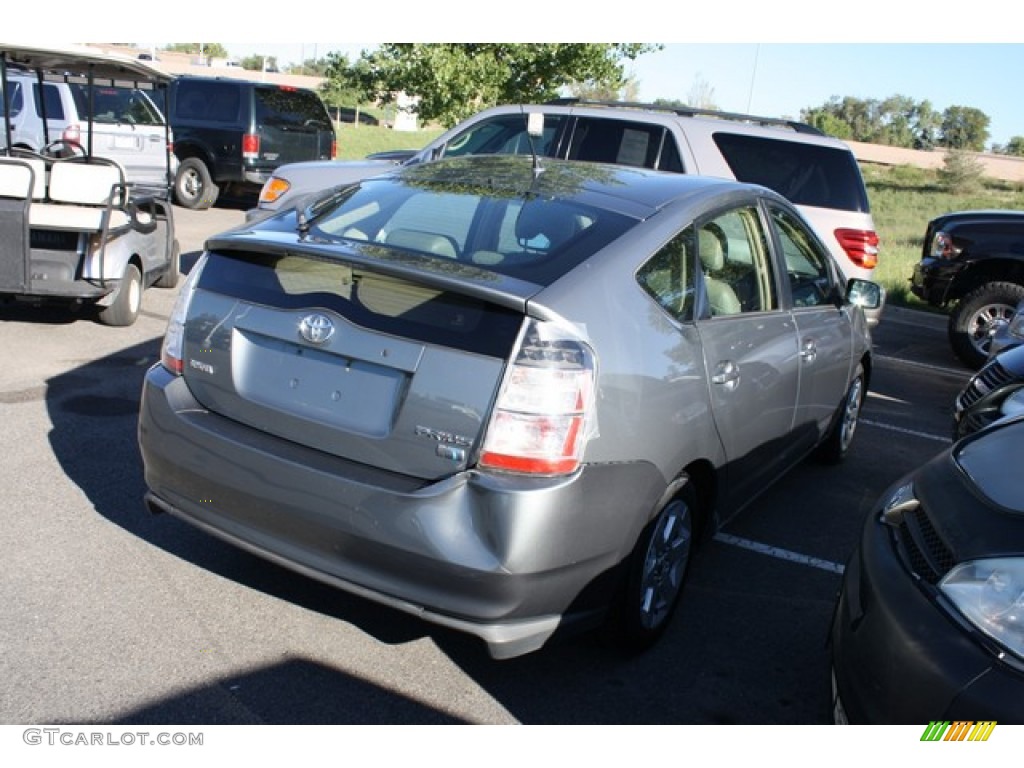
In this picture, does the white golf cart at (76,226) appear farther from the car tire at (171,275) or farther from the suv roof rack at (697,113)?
the suv roof rack at (697,113)

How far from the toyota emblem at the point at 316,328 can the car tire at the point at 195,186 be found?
13908 millimetres

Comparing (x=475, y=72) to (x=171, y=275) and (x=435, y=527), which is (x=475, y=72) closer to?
(x=171, y=275)

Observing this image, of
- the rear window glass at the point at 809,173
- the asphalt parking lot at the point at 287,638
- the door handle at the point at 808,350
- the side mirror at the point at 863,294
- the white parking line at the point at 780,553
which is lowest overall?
the white parking line at the point at 780,553

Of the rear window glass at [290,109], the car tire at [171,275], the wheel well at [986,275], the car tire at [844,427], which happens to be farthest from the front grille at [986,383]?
the rear window glass at [290,109]

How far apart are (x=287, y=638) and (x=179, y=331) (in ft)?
3.82

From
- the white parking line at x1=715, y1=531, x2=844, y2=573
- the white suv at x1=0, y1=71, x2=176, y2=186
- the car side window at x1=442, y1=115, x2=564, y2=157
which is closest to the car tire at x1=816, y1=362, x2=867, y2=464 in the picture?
the white parking line at x1=715, y1=531, x2=844, y2=573

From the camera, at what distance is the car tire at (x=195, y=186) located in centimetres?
1622

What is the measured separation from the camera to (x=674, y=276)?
3787 mm

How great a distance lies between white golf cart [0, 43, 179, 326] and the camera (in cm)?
703

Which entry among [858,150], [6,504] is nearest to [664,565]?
[6,504]

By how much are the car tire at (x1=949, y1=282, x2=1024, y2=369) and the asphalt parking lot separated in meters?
5.66

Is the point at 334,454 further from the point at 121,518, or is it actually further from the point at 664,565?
the point at 121,518
